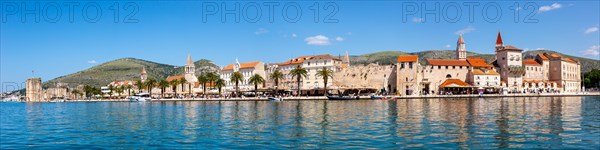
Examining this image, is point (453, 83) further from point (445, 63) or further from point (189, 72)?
point (189, 72)

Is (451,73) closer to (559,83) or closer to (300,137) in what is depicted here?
(559,83)

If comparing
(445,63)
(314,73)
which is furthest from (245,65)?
(445,63)

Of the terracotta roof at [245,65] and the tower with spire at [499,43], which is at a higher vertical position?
the tower with spire at [499,43]

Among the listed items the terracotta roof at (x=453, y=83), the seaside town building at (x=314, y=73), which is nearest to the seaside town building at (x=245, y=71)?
the seaside town building at (x=314, y=73)

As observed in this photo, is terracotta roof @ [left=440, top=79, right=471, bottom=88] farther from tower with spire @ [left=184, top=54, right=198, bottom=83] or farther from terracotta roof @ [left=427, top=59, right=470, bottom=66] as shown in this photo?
tower with spire @ [left=184, top=54, right=198, bottom=83]

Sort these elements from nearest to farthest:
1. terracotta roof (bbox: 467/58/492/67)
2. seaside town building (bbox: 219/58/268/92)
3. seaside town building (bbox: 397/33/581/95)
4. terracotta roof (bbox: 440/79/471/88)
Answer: terracotta roof (bbox: 440/79/471/88) < seaside town building (bbox: 397/33/581/95) < terracotta roof (bbox: 467/58/492/67) < seaside town building (bbox: 219/58/268/92)

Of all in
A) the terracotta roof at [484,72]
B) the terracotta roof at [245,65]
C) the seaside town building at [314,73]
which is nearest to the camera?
the terracotta roof at [484,72]

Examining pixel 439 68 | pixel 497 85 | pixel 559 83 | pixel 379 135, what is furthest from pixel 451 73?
pixel 379 135

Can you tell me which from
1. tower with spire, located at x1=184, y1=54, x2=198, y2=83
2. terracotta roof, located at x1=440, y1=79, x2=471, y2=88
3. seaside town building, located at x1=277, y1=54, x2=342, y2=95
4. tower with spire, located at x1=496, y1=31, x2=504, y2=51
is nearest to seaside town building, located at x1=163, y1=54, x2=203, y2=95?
tower with spire, located at x1=184, y1=54, x2=198, y2=83

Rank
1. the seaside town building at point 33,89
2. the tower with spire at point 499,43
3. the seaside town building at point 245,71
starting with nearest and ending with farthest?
the tower with spire at point 499,43
the seaside town building at point 245,71
the seaside town building at point 33,89

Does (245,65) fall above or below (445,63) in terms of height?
above

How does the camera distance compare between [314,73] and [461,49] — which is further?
[461,49]

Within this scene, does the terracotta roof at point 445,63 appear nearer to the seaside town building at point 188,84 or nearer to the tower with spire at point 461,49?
the tower with spire at point 461,49

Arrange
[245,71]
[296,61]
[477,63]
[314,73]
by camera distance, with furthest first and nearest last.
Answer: [245,71] → [296,61] → [314,73] → [477,63]
